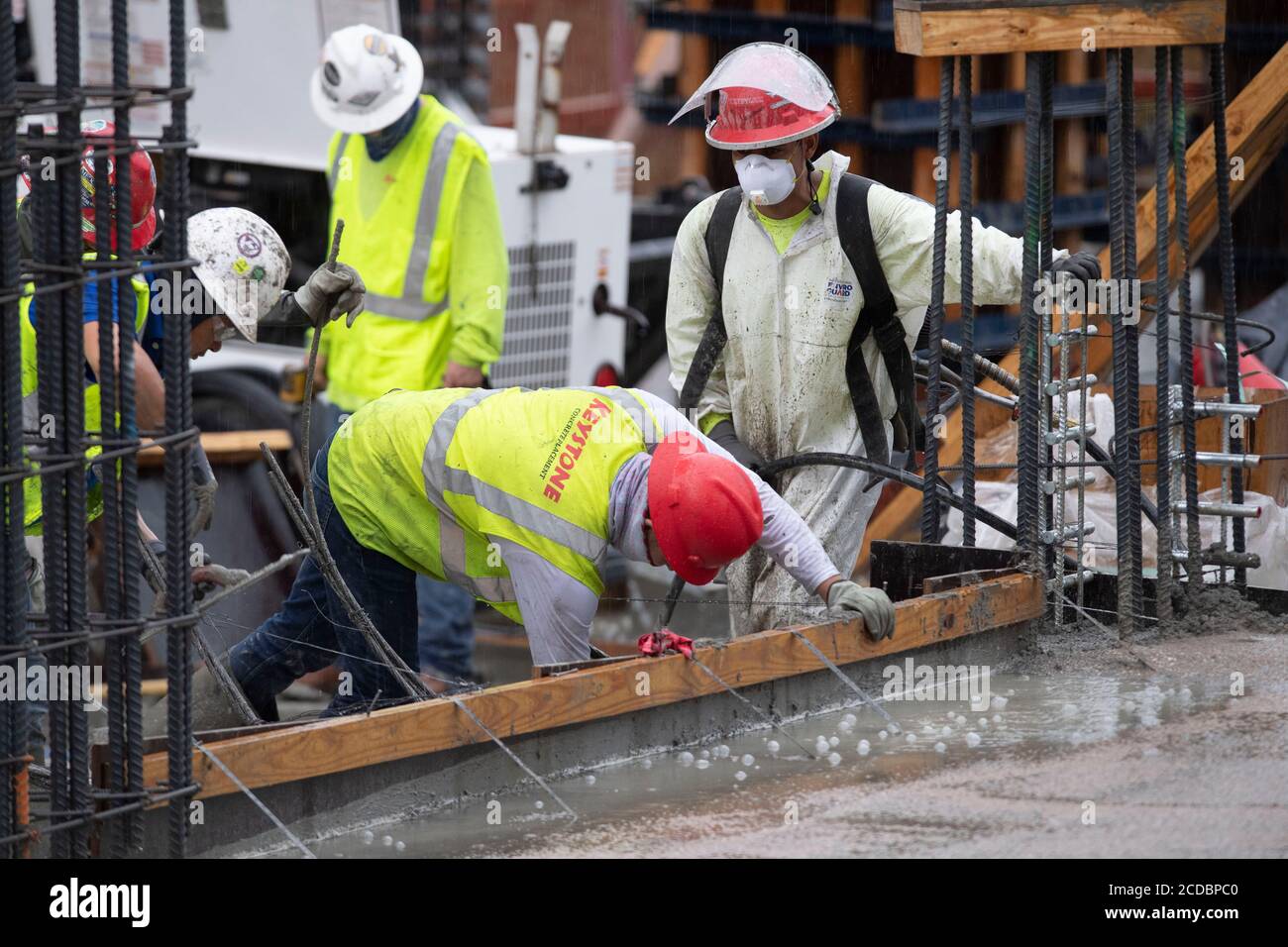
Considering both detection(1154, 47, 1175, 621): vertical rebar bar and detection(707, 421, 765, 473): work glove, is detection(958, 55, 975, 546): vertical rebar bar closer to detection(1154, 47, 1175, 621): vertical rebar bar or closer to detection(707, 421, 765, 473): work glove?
detection(1154, 47, 1175, 621): vertical rebar bar

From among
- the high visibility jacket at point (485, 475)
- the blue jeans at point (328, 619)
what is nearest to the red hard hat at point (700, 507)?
the high visibility jacket at point (485, 475)

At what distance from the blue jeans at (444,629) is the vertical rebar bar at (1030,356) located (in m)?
3.16

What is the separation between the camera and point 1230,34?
10.6 meters

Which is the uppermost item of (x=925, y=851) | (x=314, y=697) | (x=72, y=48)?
(x=72, y=48)

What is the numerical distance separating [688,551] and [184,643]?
139 centimetres

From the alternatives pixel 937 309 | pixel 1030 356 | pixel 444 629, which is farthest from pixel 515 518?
pixel 444 629

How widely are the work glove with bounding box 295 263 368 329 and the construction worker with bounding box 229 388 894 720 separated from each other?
302mm

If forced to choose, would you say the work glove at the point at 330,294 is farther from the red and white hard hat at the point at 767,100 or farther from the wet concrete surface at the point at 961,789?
the wet concrete surface at the point at 961,789

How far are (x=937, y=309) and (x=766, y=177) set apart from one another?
678mm

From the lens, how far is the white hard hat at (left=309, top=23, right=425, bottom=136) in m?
8.12

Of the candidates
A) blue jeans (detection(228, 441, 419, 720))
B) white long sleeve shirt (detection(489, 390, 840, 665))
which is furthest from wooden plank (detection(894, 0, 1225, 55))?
blue jeans (detection(228, 441, 419, 720))

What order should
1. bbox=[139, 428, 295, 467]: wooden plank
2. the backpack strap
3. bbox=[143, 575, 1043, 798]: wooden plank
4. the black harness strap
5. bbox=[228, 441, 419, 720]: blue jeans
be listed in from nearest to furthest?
bbox=[143, 575, 1043, 798]: wooden plank < bbox=[228, 441, 419, 720]: blue jeans < the black harness strap < the backpack strap < bbox=[139, 428, 295, 467]: wooden plank
